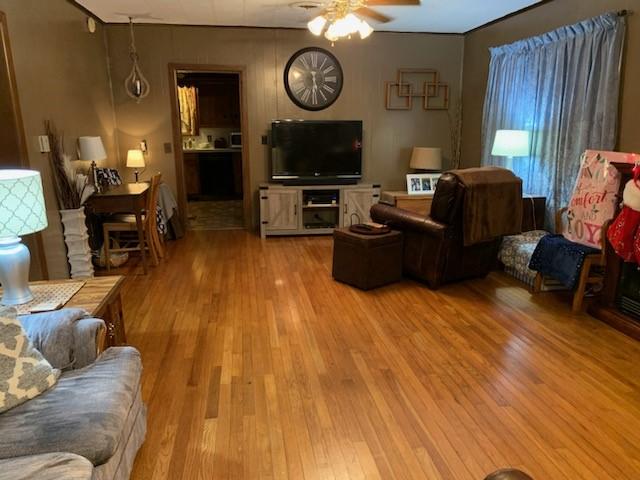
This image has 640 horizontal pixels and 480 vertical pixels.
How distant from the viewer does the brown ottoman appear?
3787mm

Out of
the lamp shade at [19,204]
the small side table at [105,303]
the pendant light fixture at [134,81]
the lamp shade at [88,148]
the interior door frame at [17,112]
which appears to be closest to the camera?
the lamp shade at [19,204]

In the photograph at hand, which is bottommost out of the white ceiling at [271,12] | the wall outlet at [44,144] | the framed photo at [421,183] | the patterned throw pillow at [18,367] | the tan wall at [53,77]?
the patterned throw pillow at [18,367]

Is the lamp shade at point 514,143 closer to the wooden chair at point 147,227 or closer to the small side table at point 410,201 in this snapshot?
the small side table at point 410,201

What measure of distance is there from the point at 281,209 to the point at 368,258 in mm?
2200

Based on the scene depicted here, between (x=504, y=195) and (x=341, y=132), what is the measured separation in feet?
8.66

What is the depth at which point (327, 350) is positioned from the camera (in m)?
2.87

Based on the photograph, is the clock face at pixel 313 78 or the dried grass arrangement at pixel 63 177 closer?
the dried grass arrangement at pixel 63 177

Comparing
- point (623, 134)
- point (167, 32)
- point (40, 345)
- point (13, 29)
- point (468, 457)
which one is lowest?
point (468, 457)

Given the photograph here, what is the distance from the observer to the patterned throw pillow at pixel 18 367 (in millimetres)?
1548

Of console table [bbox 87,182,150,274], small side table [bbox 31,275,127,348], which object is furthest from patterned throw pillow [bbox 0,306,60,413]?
console table [bbox 87,182,150,274]

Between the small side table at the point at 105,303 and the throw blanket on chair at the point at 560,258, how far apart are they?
10.1 ft

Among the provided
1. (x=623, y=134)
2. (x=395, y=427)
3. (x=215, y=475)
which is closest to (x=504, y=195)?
(x=623, y=134)

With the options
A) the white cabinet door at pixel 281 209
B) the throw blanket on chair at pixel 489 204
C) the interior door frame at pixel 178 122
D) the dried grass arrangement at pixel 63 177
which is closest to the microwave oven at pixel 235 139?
the interior door frame at pixel 178 122

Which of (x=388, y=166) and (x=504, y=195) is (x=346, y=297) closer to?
(x=504, y=195)
